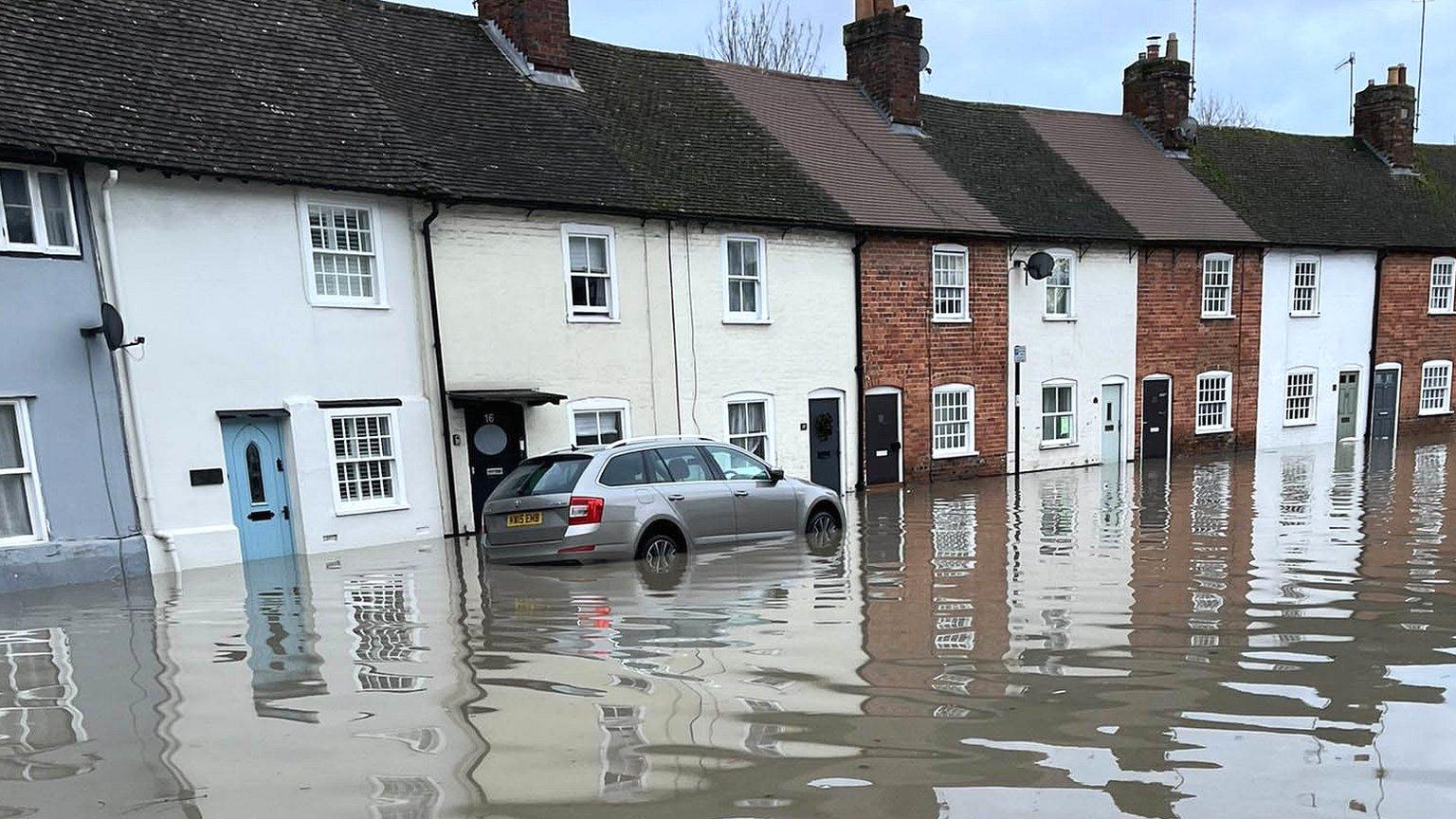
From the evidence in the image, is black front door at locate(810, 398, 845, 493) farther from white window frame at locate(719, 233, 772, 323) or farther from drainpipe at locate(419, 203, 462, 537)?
drainpipe at locate(419, 203, 462, 537)

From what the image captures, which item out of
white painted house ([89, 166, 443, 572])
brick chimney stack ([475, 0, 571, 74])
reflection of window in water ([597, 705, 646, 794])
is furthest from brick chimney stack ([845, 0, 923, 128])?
reflection of window in water ([597, 705, 646, 794])

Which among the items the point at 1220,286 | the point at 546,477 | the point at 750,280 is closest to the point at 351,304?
the point at 546,477

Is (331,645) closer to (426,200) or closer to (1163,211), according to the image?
(426,200)

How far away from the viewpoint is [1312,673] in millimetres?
5543

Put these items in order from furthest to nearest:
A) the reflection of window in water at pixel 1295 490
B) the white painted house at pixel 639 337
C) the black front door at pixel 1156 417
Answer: the black front door at pixel 1156 417 → the white painted house at pixel 639 337 → the reflection of window in water at pixel 1295 490

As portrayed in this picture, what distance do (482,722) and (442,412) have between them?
891cm

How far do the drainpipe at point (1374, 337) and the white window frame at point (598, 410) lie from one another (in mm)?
20783

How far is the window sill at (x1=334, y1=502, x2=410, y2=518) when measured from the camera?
12477 mm

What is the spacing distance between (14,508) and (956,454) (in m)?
15.6

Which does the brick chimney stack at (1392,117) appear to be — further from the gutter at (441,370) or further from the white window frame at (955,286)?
the gutter at (441,370)

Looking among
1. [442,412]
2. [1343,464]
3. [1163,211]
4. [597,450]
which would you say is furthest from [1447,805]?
[1163,211]

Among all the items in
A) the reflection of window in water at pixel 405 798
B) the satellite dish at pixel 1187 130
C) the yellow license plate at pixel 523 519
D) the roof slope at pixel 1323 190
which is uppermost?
the satellite dish at pixel 1187 130

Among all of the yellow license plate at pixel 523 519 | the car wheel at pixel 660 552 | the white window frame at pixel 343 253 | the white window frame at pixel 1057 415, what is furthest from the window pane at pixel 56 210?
the white window frame at pixel 1057 415

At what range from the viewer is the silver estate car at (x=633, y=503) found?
9.70 metres
